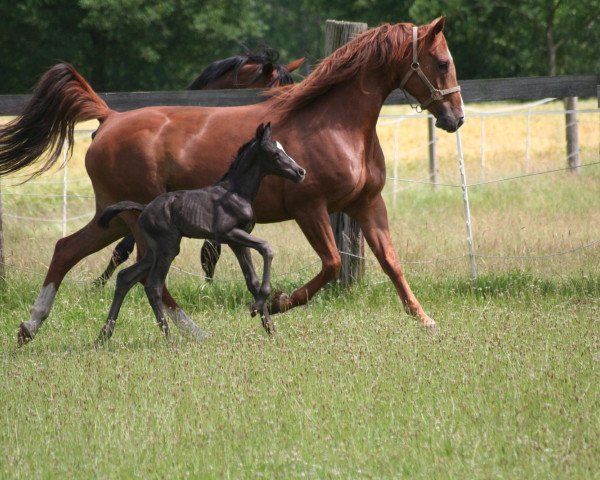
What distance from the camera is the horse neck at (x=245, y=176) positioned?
697 centimetres

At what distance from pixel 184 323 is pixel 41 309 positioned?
0.99 m

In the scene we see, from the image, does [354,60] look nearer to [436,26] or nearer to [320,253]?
[436,26]

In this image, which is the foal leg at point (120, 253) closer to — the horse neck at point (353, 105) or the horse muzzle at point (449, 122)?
the horse neck at point (353, 105)

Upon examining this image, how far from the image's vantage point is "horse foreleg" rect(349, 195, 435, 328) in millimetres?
7617

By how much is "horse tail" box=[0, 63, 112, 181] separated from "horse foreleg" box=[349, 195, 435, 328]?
2.03 meters

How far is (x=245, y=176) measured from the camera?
6.98 meters

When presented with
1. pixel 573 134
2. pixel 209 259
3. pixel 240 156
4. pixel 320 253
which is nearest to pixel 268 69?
pixel 209 259

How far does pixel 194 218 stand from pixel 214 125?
1.02m

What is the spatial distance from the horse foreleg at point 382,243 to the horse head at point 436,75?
750mm

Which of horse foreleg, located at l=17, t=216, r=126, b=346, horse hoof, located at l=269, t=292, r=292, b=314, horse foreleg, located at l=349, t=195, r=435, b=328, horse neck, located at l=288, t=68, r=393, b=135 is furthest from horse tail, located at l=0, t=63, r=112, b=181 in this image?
horse foreleg, located at l=349, t=195, r=435, b=328

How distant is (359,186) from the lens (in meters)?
7.41

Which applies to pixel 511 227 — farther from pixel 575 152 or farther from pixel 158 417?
pixel 158 417

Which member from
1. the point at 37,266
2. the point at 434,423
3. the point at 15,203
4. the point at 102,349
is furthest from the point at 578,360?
the point at 15,203

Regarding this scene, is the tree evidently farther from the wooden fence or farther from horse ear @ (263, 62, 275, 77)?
the wooden fence
